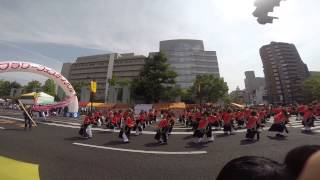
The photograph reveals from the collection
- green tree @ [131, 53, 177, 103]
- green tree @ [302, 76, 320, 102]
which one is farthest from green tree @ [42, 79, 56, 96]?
green tree @ [302, 76, 320, 102]

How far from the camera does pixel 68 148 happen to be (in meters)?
12.6

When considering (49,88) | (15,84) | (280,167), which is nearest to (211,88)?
(49,88)

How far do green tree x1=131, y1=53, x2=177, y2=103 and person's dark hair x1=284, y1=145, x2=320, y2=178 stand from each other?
176 ft

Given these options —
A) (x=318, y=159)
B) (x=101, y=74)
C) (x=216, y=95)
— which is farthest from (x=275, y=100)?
(x=318, y=159)

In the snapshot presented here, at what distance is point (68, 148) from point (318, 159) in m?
Answer: 12.8

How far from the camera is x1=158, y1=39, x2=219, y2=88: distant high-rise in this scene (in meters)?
115

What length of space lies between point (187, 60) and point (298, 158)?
117 meters

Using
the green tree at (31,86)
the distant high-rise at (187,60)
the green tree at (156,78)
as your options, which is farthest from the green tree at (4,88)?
the green tree at (156,78)

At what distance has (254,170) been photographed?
0.98 meters

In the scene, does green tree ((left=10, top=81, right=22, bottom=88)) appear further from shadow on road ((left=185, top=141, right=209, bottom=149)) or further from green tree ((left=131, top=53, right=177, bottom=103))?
shadow on road ((left=185, top=141, right=209, bottom=149))

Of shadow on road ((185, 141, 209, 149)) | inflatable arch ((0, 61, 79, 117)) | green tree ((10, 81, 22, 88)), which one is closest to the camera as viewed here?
shadow on road ((185, 141, 209, 149))

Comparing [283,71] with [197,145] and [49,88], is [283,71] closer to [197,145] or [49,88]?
[49,88]

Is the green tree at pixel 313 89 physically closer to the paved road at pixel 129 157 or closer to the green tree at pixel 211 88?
the green tree at pixel 211 88

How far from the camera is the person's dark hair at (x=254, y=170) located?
96 cm
